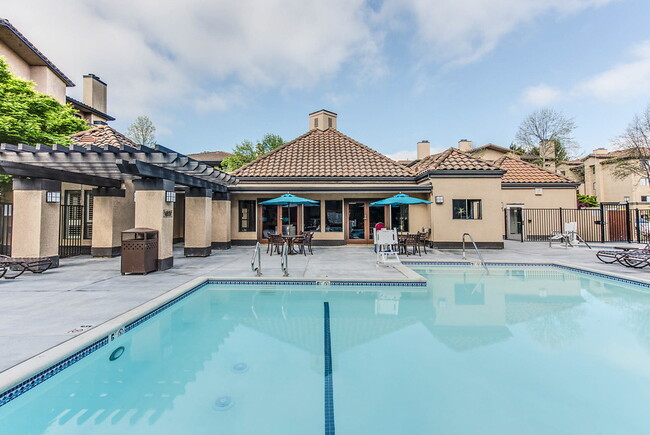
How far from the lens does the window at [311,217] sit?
14883 millimetres

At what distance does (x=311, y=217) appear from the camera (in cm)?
1489

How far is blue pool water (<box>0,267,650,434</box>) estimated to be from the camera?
262cm

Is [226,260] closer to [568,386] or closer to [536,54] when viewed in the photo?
[568,386]

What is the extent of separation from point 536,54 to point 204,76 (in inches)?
872

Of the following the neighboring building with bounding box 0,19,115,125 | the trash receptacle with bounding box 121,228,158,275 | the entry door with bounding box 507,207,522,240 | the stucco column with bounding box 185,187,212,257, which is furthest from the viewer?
the neighboring building with bounding box 0,19,115,125

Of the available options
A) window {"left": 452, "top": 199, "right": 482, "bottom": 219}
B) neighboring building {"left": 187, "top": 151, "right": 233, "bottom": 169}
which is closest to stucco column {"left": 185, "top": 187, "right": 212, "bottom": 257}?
window {"left": 452, "top": 199, "right": 482, "bottom": 219}

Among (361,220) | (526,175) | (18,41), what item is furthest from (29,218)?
(526,175)

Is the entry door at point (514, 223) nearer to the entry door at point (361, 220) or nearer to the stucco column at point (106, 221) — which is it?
the entry door at point (361, 220)

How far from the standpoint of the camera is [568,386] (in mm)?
3199

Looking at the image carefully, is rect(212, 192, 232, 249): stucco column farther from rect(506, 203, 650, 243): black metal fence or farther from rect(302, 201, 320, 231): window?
rect(506, 203, 650, 243): black metal fence

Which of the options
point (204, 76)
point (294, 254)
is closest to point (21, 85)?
point (204, 76)

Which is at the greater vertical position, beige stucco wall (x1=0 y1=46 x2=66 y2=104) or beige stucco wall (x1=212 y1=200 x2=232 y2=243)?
beige stucco wall (x1=0 y1=46 x2=66 y2=104)

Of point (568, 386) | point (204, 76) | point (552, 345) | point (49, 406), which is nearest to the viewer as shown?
point (49, 406)

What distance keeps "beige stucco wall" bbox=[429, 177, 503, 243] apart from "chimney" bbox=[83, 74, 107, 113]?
26.8 m
